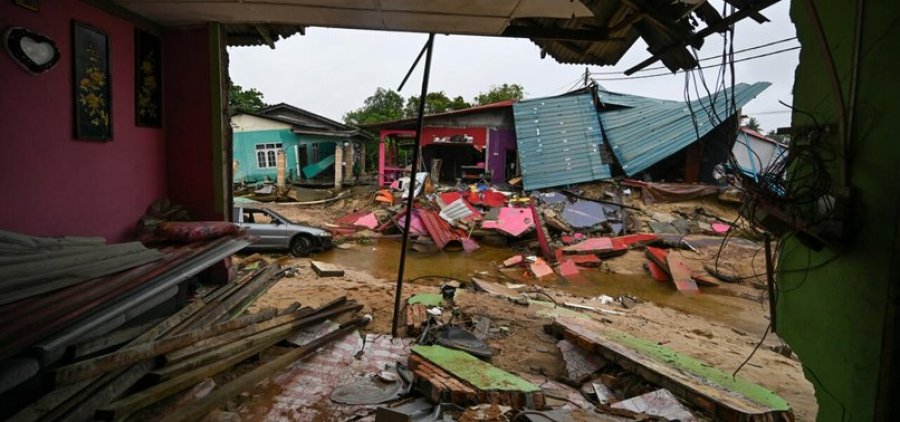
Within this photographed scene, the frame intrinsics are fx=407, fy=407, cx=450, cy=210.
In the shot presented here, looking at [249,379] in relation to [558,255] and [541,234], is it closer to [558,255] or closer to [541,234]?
[558,255]

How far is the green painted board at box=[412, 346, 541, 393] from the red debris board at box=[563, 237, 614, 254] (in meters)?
8.44

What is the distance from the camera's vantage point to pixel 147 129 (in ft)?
15.4

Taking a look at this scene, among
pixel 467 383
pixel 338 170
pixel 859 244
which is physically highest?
pixel 338 170

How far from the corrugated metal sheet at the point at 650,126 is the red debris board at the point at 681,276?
612 centimetres

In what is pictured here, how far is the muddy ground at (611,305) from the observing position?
4.71 meters

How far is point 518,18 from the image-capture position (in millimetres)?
4250

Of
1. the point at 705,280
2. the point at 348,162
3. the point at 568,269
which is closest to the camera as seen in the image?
the point at 705,280

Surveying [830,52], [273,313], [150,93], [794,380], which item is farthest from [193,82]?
[794,380]

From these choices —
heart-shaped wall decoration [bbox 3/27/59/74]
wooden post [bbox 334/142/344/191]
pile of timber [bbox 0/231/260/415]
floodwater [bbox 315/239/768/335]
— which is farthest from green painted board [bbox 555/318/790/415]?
wooden post [bbox 334/142/344/191]

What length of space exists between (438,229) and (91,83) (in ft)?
31.4

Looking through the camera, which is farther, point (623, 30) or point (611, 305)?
point (611, 305)

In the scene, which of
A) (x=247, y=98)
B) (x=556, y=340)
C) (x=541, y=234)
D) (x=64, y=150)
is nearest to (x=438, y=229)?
(x=541, y=234)

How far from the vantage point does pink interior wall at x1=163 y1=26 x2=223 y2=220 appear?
15.9ft

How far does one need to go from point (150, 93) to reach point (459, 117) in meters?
14.1
